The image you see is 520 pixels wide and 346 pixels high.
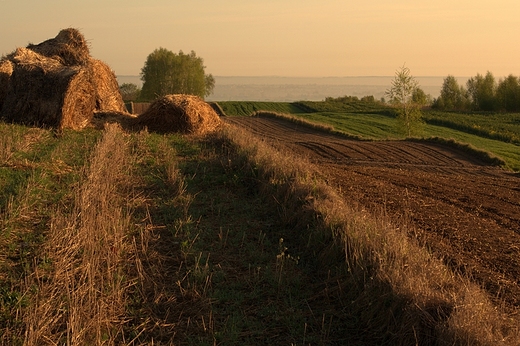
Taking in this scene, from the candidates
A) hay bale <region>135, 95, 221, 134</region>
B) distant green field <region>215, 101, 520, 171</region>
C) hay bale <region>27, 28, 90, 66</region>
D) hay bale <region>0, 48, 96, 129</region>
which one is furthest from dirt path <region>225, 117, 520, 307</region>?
distant green field <region>215, 101, 520, 171</region>

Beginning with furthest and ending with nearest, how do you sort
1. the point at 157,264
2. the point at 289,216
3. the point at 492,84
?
the point at 492,84 < the point at 289,216 < the point at 157,264

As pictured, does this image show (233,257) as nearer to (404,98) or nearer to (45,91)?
(45,91)

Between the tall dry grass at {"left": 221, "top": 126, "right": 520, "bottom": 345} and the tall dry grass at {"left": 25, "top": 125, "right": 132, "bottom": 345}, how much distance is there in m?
2.23

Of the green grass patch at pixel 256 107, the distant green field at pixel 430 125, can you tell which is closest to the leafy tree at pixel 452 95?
the distant green field at pixel 430 125

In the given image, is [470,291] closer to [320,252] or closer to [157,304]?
[320,252]

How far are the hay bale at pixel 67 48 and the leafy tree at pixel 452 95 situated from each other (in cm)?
7128

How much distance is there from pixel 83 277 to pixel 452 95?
85123 mm

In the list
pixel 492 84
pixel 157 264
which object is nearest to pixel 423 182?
pixel 157 264

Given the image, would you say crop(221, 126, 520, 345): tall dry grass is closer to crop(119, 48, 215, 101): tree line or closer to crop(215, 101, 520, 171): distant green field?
crop(215, 101, 520, 171): distant green field

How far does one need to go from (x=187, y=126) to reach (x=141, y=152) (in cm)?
443

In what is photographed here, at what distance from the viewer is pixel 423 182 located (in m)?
14.2

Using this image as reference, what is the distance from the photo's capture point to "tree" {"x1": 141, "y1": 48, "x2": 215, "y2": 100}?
82.0 m

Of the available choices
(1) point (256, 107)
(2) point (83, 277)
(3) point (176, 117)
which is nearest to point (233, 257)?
(2) point (83, 277)

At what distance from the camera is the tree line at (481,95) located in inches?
3241
